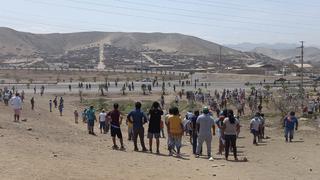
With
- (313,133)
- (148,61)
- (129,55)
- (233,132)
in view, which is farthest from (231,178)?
(129,55)

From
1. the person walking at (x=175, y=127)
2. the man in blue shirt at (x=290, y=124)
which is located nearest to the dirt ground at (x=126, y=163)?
the person walking at (x=175, y=127)

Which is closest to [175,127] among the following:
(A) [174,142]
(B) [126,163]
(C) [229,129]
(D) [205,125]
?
(A) [174,142]

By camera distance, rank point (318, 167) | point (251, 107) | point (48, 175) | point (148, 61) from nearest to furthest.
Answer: point (48, 175) → point (318, 167) → point (251, 107) → point (148, 61)

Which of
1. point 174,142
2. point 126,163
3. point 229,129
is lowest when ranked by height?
point 126,163

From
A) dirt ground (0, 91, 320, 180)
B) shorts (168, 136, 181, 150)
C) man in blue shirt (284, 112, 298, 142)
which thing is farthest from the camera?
man in blue shirt (284, 112, 298, 142)

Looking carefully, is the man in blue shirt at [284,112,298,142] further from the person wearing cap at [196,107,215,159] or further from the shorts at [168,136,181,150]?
the shorts at [168,136,181,150]

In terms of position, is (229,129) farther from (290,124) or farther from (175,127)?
(290,124)

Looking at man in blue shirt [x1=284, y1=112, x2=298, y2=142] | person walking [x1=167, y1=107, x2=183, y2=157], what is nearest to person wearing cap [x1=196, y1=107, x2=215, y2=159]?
person walking [x1=167, y1=107, x2=183, y2=157]

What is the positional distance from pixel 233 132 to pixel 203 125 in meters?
0.83

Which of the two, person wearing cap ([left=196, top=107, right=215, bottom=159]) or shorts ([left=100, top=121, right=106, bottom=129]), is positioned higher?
person wearing cap ([left=196, top=107, right=215, bottom=159])

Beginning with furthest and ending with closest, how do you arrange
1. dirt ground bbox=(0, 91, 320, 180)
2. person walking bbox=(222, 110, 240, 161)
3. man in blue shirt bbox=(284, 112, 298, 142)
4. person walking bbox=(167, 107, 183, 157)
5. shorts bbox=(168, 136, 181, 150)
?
man in blue shirt bbox=(284, 112, 298, 142)
shorts bbox=(168, 136, 181, 150)
person walking bbox=(167, 107, 183, 157)
person walking bbox=(222, 110, 240, 161)
dirt ground bbox=(0, 91, 320, 180)

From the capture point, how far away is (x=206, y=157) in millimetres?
16594

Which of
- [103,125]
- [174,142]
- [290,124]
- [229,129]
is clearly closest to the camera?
[229,129]

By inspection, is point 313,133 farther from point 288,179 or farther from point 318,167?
point 288,179
